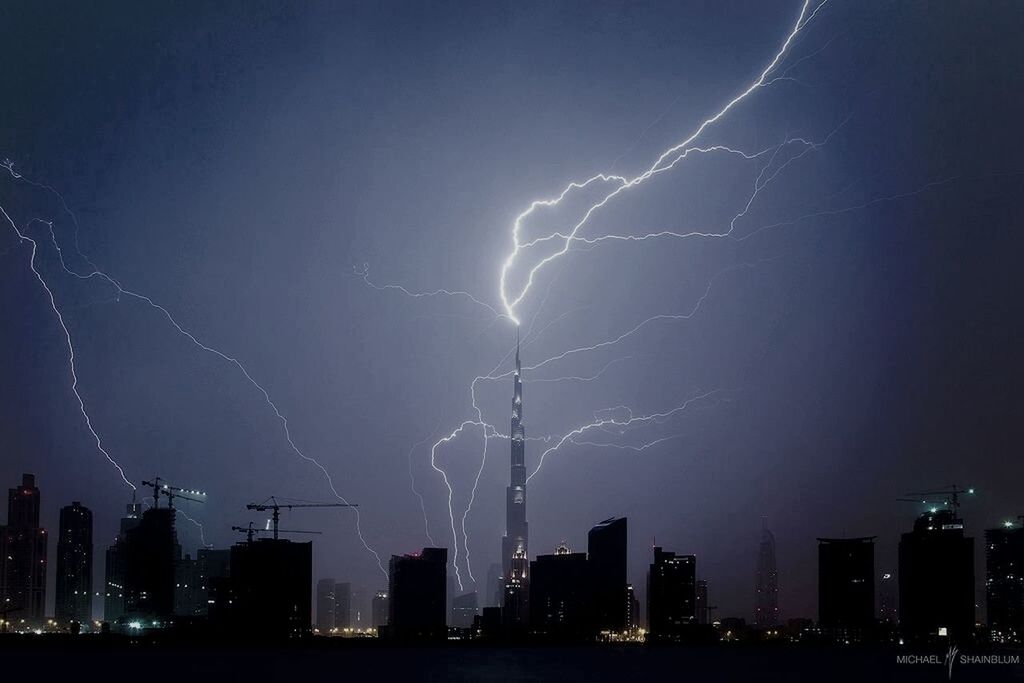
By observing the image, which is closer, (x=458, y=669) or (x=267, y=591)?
(x=458, y=669)

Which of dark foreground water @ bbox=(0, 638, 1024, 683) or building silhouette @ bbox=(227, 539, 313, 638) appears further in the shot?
building silhouette @ bbox=(227, 539, 313, 638)

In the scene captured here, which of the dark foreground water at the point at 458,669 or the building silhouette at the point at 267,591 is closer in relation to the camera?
the dark foreground water at the point at 458,669

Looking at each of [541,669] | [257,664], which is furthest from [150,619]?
[541,669]

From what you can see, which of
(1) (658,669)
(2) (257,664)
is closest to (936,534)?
(1) (658,669)

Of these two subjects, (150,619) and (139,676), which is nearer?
(139,676)

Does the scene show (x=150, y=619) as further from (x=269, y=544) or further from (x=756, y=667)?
(x=756, y=667)

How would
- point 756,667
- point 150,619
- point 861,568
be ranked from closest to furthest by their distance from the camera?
point 756,667 < point 150,619 < point 861,568

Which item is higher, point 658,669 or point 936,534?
point 936,534

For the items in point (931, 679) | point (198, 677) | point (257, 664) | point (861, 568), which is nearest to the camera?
Answer: point (198, 677)
